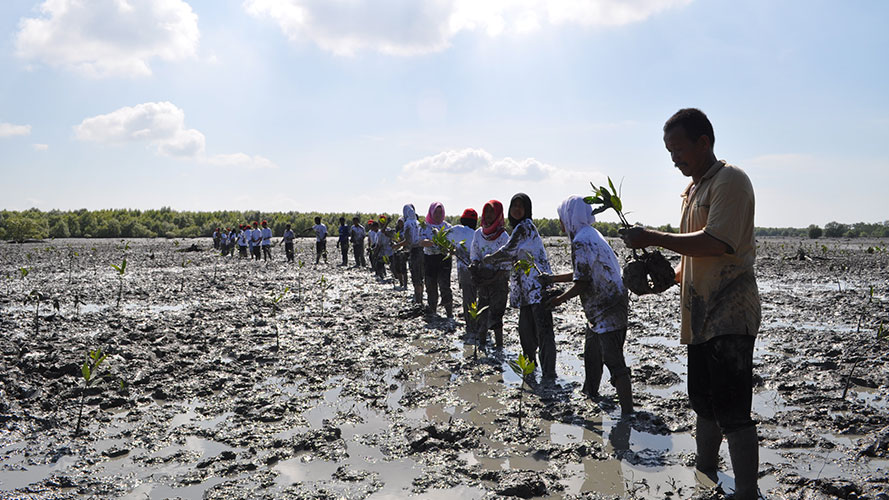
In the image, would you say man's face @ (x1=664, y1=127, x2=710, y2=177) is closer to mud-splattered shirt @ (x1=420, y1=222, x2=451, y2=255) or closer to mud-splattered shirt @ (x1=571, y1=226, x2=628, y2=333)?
mud-splattered shirt @ (x1=571, y1=226, x2=628, y2=333)

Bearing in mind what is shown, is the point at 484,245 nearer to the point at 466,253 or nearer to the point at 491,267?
the point at 491,267

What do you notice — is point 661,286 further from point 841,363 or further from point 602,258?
point 841,363

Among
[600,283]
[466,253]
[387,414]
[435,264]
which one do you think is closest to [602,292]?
[600,283]

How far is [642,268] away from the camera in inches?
133

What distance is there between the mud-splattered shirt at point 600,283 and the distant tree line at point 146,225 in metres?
39.7

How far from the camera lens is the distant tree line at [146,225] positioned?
152 ft

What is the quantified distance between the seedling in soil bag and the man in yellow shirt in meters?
0.18

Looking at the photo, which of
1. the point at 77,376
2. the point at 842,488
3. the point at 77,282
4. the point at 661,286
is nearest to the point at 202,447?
the point at 77,376

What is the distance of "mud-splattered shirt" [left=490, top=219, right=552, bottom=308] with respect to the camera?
5910 mm

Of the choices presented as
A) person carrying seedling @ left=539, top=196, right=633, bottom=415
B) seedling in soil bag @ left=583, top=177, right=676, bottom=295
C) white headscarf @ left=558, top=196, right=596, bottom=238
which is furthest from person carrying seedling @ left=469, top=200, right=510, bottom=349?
seedling in soil bag @ left=583, top=177, right=676, bottom=295

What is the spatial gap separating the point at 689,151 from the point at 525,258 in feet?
9.95

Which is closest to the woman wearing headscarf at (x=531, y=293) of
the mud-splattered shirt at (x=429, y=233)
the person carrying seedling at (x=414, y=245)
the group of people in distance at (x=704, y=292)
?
the group of people in distance at (x=704, y=292)

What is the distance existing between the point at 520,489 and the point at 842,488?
1.90m

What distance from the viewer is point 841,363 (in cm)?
641
